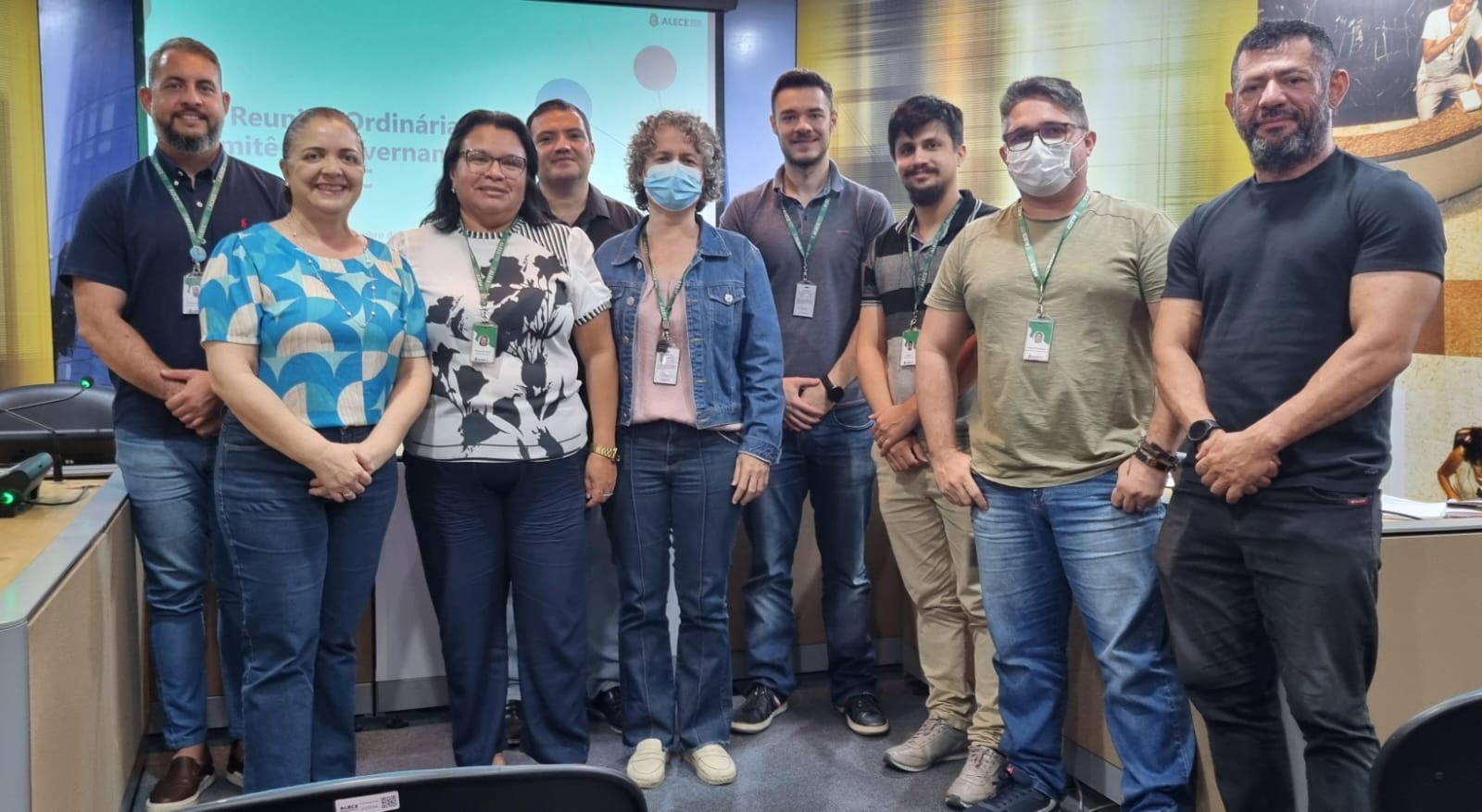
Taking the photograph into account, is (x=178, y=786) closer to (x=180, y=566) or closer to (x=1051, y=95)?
(x=180, y=566)

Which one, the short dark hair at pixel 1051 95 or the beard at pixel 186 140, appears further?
the beard at pixel 186 140

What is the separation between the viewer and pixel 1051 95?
221 cm

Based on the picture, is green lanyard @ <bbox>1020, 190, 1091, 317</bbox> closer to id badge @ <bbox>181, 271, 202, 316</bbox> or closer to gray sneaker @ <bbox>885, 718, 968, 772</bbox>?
gray sneaker @ <bbox>885, 718, 968, 772</bbox>

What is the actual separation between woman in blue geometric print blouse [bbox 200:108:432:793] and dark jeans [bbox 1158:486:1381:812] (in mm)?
1542

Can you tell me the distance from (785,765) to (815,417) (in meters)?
0.90

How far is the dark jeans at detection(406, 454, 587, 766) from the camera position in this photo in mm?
2264

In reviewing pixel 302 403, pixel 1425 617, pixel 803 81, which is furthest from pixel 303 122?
pixel 1425 617

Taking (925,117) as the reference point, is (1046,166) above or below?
below

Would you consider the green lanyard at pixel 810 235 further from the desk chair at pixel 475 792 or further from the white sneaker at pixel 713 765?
the desk chair at pixel 475 792

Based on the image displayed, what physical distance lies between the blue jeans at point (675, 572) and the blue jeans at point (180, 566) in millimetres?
894

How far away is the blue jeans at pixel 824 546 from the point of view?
2885 mm

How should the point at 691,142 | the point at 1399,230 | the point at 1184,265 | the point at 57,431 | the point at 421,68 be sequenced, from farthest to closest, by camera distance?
the point at 421,68, the point at 57,431, the point at 691,142, the point at 1184,265, the point at 1399,230

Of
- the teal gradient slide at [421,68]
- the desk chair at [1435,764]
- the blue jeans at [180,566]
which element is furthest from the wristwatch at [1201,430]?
the teal gradient slide at [421,68]

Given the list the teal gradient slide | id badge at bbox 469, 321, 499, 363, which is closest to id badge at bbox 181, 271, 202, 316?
id badge at bbox 469, 321, 499, 363
